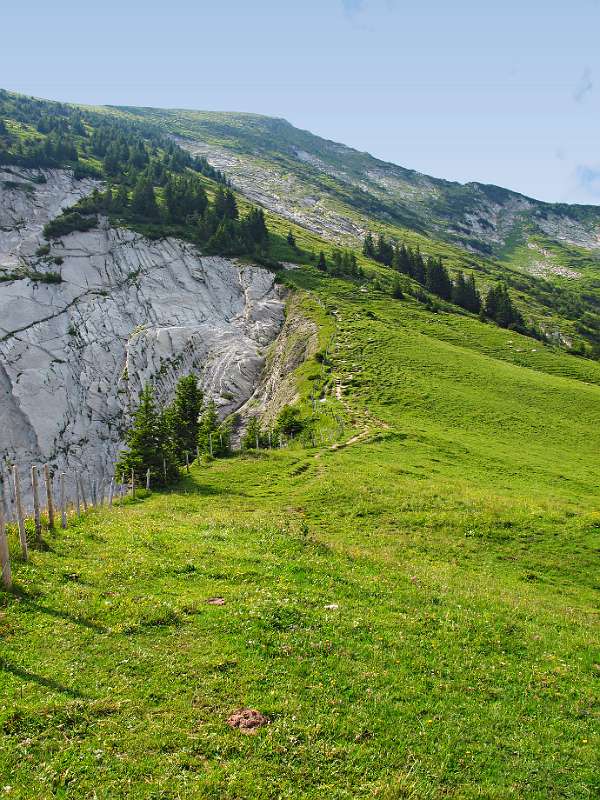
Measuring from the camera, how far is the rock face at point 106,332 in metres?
87.1

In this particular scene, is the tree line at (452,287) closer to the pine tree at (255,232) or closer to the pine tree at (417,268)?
the pine tree at (417,268)

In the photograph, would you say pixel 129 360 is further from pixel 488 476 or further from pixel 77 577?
pixel 77 577

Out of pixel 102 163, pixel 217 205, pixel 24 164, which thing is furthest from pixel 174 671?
pixel 102 163

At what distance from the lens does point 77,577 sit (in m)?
17.1

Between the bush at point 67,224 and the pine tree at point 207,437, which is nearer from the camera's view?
the pine tree at point 207,437

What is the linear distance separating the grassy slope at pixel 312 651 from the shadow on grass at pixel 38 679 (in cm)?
5

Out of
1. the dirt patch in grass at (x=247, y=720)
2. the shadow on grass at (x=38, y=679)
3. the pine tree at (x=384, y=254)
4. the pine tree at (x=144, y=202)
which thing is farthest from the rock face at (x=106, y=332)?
the dirt patch in grass at (x=247, y=720)

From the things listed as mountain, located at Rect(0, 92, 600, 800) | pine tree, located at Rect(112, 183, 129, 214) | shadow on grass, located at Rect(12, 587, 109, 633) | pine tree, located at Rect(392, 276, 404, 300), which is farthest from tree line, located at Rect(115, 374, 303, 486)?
pine tree, located at Rect(112, 183, 129, 214)

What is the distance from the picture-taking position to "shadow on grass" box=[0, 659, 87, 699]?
11531 mm

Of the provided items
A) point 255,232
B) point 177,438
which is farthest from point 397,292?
point 177,438

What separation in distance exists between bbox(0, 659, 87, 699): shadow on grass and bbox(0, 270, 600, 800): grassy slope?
1.9 inches

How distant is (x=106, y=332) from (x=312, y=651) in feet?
334

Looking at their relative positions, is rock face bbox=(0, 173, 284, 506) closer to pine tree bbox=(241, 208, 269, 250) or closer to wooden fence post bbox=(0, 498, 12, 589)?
pine tree bbox=(241, 208, 269, 250)

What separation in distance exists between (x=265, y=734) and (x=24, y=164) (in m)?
194
